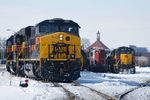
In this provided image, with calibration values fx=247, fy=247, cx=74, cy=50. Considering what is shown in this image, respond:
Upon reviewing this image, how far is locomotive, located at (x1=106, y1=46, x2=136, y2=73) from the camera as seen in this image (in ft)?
103

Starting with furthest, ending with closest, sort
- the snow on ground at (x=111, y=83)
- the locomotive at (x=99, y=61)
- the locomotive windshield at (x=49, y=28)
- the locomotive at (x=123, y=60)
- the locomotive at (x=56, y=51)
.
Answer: the locomotive at (x=99, y=61) → the locomotive at (x=123, y=60) → the locomotive windshield at (x=49, y=28) → the locomotive at (x=56, y=51) → the snow on ground at (x=111, y=83)

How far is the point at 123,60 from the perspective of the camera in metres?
31.7

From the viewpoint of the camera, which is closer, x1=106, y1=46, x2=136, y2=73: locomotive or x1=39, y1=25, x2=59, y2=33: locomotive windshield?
x1=39, y1=25, x2=59, y2=33: locomotive windshield

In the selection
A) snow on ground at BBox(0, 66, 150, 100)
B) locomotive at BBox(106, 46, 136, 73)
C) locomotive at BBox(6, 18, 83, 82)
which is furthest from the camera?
locomotive at BBox(106, 46, 136, 73)

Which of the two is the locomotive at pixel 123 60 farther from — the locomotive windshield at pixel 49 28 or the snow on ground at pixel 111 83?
the locomotive windshield at pixel 49 28

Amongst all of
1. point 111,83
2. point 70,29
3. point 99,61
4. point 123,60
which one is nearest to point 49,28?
point 70,29

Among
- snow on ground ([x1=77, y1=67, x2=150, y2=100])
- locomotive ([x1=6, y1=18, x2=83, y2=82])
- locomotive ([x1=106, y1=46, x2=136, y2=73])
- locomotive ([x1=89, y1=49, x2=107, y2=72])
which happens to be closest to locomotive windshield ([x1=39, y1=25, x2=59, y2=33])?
locomotive ([x1=6, y1=18, x2=83, y2=82])

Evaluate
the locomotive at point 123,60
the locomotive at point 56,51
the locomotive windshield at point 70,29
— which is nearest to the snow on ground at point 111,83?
the locomotive at point 56,51

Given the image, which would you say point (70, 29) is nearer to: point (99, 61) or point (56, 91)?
point (56, 91)

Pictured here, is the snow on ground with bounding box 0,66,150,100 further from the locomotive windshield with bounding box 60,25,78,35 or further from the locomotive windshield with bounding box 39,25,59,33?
the locomotive windshield with bounding box 60,25,78,35

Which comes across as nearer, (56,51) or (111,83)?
(111,83)

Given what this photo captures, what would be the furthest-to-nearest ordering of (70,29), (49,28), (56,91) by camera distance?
(70,29) → (49,28) → (56,91)

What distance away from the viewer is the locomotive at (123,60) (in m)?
31.4

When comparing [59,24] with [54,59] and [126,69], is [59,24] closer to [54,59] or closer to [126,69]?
[54,59]
